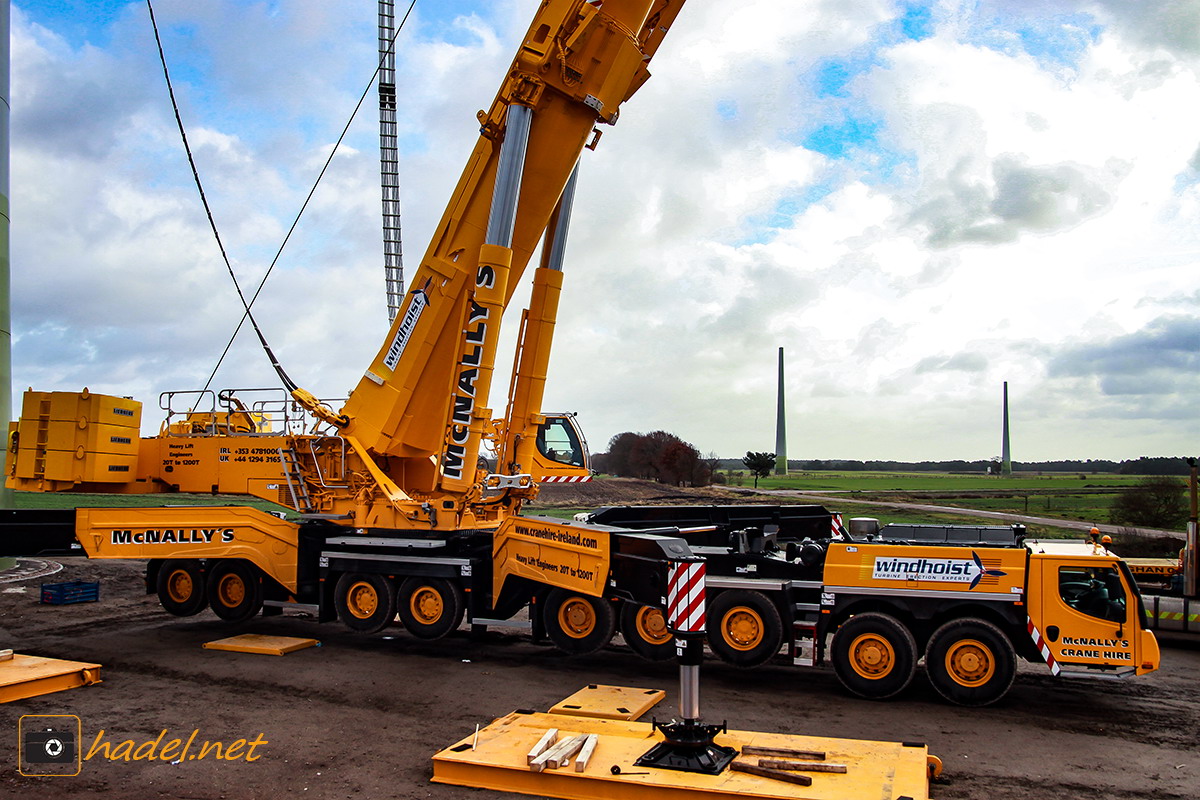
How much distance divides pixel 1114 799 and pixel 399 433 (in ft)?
33.8

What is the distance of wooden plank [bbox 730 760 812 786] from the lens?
680 centimetres

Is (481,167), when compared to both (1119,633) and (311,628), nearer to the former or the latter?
(311,628)

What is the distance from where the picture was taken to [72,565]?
21.2 m

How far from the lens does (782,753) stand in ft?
24.2

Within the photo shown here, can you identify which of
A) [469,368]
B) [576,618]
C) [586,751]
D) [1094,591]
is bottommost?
[586,751]

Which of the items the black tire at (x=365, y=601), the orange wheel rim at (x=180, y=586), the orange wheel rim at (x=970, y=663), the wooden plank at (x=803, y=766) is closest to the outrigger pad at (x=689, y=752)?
the wooden plank at (x=803, y=766)

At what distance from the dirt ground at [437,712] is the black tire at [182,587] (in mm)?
505

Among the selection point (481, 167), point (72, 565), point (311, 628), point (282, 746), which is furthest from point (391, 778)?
point (72, 565)

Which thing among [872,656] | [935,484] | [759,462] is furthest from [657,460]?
[872,656]

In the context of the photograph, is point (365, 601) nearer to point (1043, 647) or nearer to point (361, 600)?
point (361, 600)

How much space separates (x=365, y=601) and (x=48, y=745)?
535 cm

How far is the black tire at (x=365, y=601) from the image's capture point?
1330cm

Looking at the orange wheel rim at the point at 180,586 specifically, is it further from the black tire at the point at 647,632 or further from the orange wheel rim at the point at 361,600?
the black tire at the point at 647,632

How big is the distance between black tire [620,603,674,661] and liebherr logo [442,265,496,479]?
334 cm
